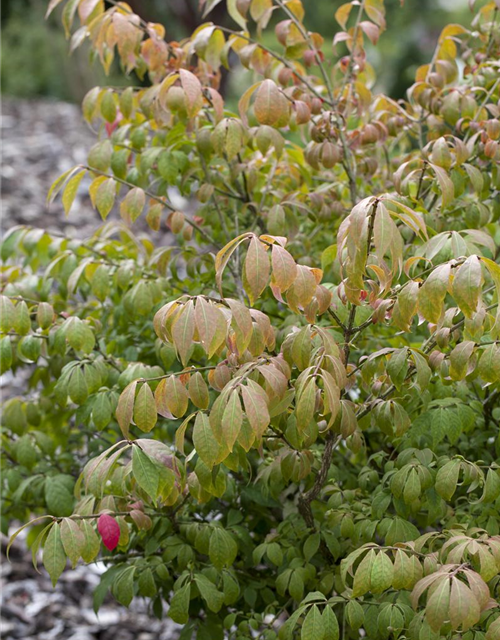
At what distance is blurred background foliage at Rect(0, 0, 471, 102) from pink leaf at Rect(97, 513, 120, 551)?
7382 millimetres

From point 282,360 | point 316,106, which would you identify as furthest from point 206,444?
point 316,106

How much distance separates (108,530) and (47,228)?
4531mm

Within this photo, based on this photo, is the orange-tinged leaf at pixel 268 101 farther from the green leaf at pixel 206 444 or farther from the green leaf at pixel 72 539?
the green leaf at pixel 72 539

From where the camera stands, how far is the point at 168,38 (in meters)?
11.4

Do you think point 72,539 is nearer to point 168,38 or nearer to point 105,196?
point 105,196

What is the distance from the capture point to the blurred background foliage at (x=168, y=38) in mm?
8898

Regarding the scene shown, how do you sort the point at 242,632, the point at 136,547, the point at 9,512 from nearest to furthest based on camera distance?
the point at 242,632 < the point at 136,547 < the point at 9,512

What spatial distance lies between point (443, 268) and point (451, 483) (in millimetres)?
454

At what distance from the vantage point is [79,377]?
1764 mm

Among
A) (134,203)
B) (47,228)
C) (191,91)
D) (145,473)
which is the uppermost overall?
(191,91)

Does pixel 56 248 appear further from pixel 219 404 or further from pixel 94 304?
pixel 219 404

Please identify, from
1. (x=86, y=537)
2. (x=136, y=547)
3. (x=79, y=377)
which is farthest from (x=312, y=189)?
(x=86, y=537)

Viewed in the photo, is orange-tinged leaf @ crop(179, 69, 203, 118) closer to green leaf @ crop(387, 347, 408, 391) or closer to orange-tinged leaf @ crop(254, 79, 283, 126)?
orange-tinged leaf @ crop(254, 79, 283, 126)

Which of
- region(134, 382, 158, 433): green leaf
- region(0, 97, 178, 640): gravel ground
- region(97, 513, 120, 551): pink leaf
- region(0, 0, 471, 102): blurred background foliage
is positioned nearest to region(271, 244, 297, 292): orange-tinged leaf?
region(134, 382, 158, 433): green leaf
